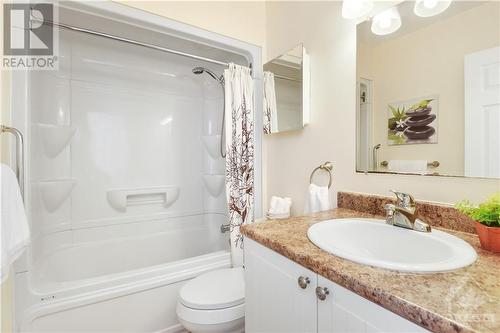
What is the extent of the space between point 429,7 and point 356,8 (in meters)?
0.30

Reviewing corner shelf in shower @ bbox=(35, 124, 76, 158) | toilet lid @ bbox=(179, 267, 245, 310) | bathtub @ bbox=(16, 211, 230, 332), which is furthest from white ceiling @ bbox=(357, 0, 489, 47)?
corner shelf in shower @ bbox=(35, 124, 76, 158)

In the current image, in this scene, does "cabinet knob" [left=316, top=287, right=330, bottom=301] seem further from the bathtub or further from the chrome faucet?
the bathtub

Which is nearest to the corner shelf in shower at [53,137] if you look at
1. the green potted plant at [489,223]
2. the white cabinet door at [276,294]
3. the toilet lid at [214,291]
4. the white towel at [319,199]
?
the toilet lid at [214,291]

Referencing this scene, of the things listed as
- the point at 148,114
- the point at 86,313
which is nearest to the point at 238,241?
the point at 86,313

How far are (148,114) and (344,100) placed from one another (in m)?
1.86

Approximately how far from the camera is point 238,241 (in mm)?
1714

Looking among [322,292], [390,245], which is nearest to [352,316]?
[322,292]

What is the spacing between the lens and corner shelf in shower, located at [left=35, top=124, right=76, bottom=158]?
5.91 feet

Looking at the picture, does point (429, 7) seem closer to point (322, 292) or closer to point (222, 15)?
point (322, 292)

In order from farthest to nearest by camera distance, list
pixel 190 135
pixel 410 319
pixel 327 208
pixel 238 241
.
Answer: pixel 190 135 → pixel 238 241 → pixel 327 208 → pixel 410 319

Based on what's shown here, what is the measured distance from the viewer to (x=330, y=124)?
Result: 52.8 inches

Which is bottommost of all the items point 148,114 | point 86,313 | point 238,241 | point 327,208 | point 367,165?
point 86,313

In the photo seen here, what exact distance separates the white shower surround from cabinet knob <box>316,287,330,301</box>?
3.50ft

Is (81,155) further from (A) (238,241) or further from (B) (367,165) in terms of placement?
(B) (367,165)
